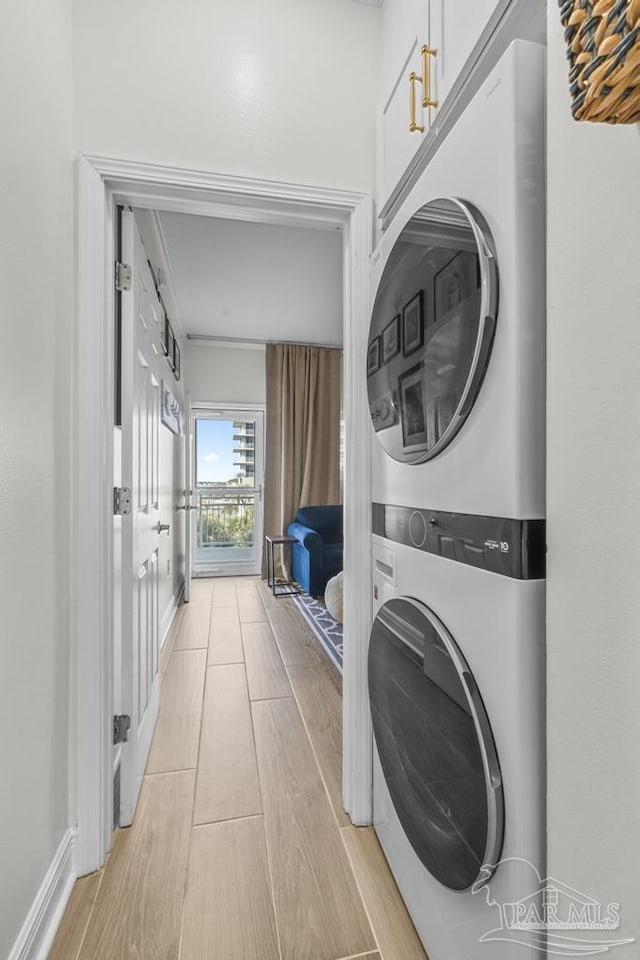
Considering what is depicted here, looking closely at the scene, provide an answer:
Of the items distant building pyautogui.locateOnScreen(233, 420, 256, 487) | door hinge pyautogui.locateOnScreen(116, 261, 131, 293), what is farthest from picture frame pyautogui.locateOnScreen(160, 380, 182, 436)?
distant building pyautogui.locateOnScreen(233, 420, 256, 487)

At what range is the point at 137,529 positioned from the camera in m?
1.61

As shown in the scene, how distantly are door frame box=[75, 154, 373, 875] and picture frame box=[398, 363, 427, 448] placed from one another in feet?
1.27

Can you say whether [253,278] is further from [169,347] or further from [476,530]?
[476,530]

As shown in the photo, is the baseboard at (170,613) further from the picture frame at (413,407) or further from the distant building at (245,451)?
the picture frame at (413,407)

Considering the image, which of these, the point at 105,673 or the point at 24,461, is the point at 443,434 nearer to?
the point at 24,461

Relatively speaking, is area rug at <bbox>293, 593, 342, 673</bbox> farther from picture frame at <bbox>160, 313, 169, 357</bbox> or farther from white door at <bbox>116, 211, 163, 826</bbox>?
picture frame at <bbox>160, 313, 169, 357</bbox>

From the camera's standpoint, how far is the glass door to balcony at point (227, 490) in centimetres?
521

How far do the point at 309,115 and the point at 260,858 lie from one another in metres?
2.32

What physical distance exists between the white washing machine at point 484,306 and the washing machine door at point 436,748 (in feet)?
0.98

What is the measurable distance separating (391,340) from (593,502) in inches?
27.2

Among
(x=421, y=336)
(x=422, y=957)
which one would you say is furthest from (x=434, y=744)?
(x=421, y=336)

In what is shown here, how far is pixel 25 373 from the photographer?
3.35 ft

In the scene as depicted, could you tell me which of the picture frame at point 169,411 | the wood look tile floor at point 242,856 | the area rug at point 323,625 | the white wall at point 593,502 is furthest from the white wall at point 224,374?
the white wall at point 593,502

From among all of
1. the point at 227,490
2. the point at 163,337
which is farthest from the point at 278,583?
the point at 163,337
